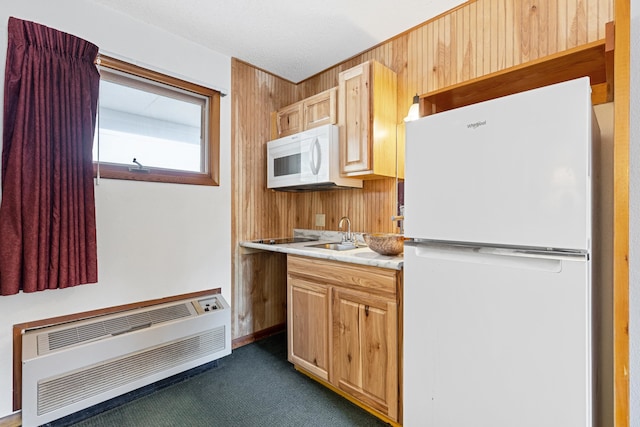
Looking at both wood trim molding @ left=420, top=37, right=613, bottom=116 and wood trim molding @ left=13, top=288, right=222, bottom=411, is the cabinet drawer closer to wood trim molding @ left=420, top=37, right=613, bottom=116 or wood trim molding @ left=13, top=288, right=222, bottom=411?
wood trim molding @ left=420, top=37, right=613, bottom=116

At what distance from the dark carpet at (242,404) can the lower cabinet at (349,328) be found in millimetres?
97

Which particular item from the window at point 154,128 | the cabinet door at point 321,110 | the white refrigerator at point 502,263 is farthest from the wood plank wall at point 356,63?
the white refrigerator at point 502,263

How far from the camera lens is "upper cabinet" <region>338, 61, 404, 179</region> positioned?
2047mm

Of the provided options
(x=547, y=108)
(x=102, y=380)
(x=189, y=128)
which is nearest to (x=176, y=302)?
(x=102, y=380)

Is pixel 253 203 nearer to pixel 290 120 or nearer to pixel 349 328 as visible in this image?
pixel 290 120

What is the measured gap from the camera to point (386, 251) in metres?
1.72

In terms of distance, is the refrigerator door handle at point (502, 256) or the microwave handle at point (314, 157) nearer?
the refrigerator door handle at point (502, 256)

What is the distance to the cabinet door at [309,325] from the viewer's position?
1.90 meters

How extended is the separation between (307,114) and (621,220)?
208cm

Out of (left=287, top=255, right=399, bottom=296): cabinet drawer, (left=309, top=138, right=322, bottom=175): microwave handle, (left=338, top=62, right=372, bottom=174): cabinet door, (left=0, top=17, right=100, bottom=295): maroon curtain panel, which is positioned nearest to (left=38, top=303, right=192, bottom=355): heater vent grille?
(left=0, top=17, right=100, bottom=295): maroon curtain panel

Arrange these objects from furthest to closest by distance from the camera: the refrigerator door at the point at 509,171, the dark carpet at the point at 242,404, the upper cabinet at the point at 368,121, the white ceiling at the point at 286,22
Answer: the upper cabinet at the point at 368,121
the white ceiling at the point at 286,22
the dark carpet at the point at 242,404
the refrigerator door at the point at 509,171

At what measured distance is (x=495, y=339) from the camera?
111 cm

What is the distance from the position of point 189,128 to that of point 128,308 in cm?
139

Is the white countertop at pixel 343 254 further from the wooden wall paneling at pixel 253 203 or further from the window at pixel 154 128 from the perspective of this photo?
the window at pixel 154 128
